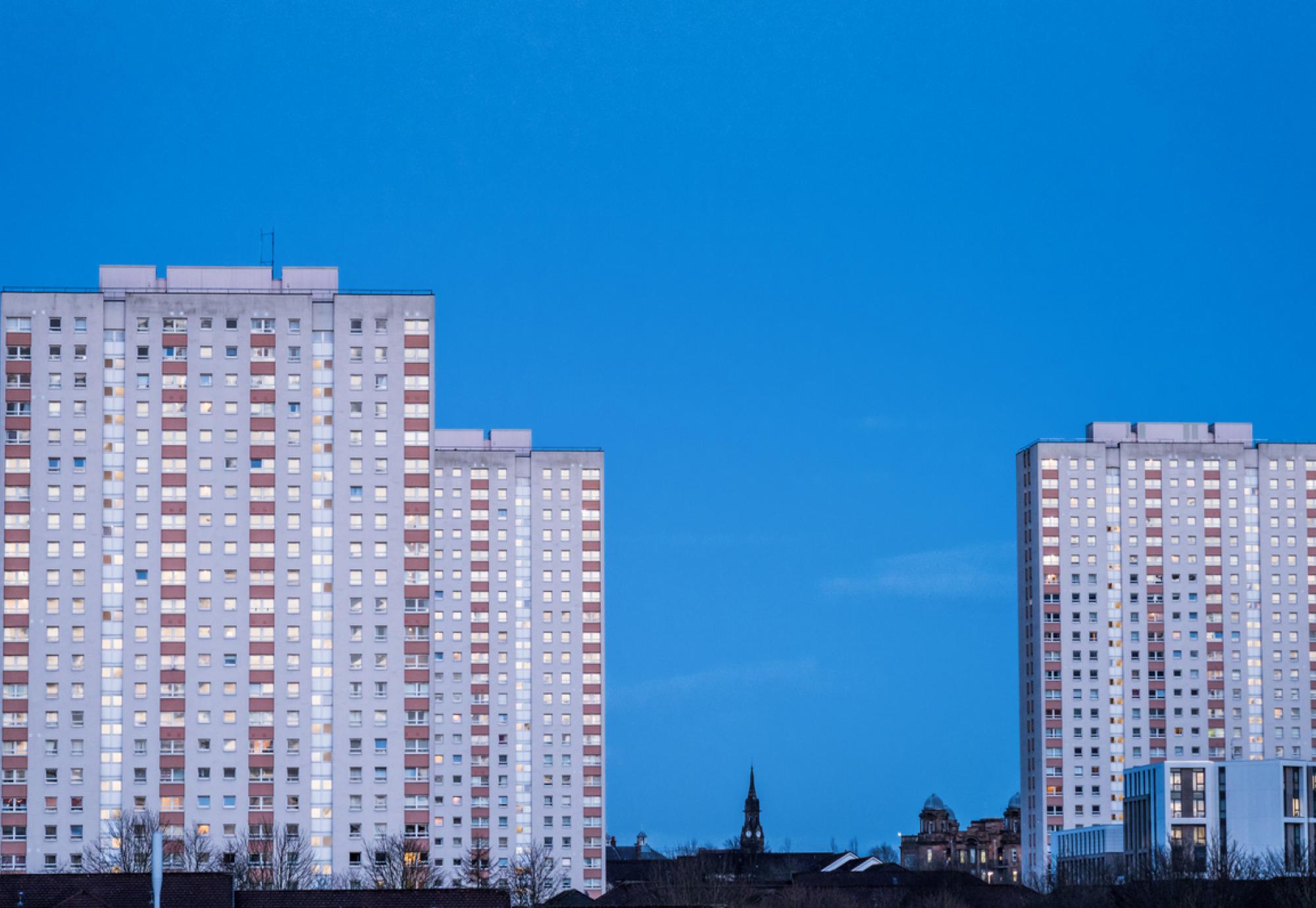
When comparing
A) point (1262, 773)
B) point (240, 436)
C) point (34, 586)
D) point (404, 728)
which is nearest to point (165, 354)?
point (240, 436)

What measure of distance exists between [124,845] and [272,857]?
1105 centimetres

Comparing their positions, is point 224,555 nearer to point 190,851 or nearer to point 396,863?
point 190,851

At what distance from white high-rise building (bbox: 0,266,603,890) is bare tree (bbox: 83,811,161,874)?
2.21 m

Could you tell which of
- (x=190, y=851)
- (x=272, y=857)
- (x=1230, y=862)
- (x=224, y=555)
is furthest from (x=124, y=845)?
(x=1230, y=862)

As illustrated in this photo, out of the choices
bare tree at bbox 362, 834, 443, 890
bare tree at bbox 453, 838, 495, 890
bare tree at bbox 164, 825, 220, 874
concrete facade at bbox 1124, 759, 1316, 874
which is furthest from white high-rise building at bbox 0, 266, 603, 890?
concrete facade at bbox 1124, 759, 1316, 874

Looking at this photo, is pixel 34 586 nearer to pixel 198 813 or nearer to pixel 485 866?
pixel 198 813

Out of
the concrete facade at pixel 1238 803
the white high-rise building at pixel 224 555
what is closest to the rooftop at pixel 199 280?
the white high-rise building at pixel 224 555

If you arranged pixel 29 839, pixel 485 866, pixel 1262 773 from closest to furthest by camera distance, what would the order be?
pixel 29 839 → pixel 1262 773 → pixel 485 866

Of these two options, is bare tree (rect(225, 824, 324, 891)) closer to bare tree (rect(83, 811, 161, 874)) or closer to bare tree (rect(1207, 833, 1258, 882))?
bare tree (rect(83, 811, 161, 874))

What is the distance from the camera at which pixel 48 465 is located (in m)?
146

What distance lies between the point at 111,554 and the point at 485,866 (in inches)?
2653

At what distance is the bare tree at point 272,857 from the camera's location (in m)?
128

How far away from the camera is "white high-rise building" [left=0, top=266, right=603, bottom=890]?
470 ft

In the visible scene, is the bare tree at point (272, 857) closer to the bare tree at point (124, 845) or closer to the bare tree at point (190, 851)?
the bare tree at point (190, 851)
